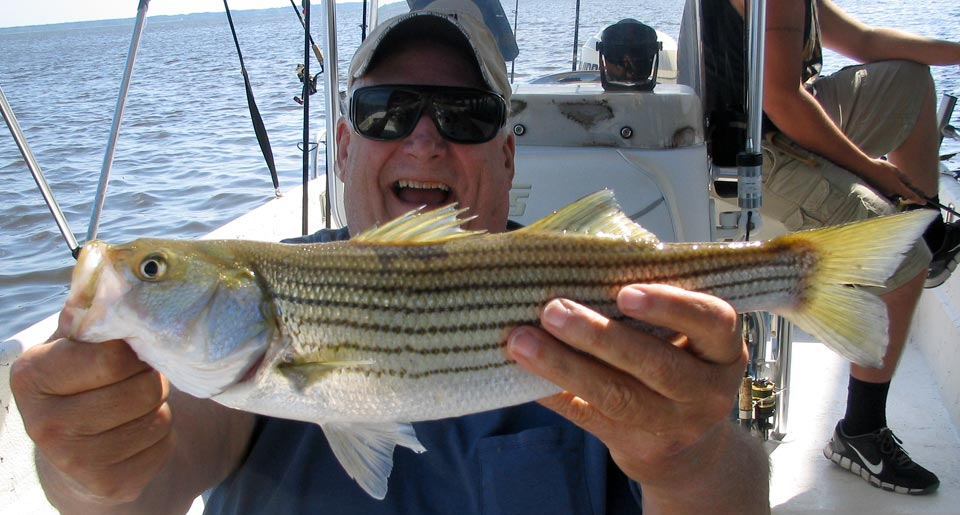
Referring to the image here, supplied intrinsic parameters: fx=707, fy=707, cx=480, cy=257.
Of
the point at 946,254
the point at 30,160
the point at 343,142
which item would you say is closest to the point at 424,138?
the point at 343,142

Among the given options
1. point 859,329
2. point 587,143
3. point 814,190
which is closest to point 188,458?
point 859,329

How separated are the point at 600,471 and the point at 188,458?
114cm

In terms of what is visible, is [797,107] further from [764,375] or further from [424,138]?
[424,138]

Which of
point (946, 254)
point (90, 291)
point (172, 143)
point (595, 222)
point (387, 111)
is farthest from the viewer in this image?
point (172, 143)

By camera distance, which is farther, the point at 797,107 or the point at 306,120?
the point at 306,120

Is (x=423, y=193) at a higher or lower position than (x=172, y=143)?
higher

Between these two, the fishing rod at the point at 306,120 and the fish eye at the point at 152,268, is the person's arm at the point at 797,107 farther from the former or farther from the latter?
the fish eye at the point at 152,268

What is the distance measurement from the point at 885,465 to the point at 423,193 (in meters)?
2.73

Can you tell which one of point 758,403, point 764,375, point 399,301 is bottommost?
point 758,403

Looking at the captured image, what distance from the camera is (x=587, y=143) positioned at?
3.27 meters

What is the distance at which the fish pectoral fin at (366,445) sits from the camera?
5.10 feet

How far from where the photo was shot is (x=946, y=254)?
379cm

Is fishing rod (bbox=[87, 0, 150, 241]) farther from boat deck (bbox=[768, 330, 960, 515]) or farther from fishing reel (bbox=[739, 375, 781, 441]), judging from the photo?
boat deck (bbox=[768, 330, 960, 515])

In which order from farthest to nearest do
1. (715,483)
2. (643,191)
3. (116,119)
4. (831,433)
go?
1. (831,433)
2. (116,119)
3. (643,191)
4. (715,483)
